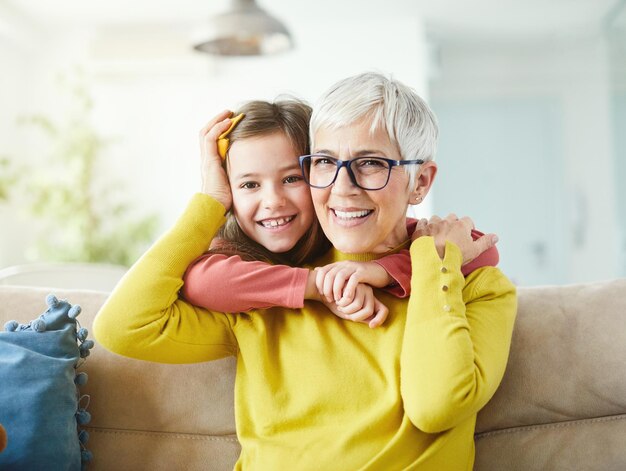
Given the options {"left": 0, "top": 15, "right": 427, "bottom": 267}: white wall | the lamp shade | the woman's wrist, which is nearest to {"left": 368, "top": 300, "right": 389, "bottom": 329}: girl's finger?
the woman's wrist

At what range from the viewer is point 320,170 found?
133cm

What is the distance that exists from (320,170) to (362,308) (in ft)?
0.92

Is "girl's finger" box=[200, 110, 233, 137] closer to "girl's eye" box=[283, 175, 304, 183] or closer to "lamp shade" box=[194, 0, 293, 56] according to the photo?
"girl's eye" box=[283, 175, 304, 183]

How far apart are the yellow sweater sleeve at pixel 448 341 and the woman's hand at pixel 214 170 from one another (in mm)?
420

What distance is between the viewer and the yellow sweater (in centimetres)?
119

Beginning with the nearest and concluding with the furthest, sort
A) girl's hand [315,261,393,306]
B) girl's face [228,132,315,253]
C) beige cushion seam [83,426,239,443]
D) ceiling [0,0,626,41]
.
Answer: girl's hand [315,261,393,306], girl's face [228,132,315,253], beige cushion seam [83,426,239,443], ceiling [0,0,626,41]

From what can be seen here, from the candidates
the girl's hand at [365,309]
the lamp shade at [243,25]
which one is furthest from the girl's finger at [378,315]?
the lamp shade at [243,25]

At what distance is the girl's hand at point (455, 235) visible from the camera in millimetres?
1323

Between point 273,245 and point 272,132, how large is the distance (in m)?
0.24

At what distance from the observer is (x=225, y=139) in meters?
1.44

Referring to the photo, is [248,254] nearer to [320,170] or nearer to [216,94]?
[320,170]

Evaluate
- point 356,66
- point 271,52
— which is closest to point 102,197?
point 356,66

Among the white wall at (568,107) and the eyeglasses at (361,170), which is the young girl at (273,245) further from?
the white wall at (568,107)

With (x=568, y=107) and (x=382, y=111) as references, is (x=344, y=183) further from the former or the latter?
(x=568, y=107)
